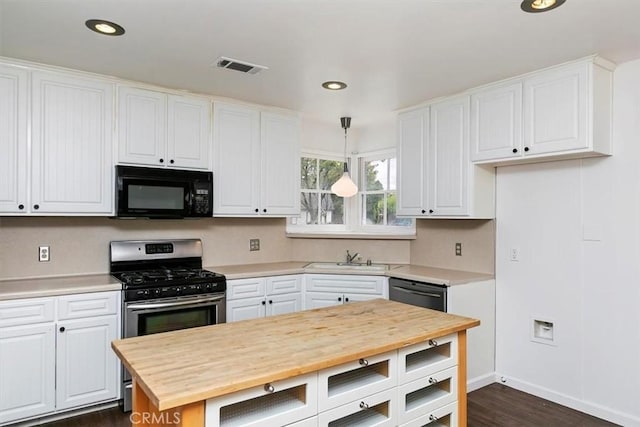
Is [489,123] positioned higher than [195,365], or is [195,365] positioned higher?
[489,123]

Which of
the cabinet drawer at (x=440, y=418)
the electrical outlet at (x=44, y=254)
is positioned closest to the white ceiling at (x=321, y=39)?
the electrical outlet at (x=44, y=254)

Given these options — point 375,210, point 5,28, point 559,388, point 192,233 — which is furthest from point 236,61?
point 559,388

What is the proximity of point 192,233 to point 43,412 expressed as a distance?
172 centimetres

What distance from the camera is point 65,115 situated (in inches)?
115

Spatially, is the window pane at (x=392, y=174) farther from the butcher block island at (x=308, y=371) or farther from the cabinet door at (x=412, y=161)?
the butcher block island at (x=308, y=371)

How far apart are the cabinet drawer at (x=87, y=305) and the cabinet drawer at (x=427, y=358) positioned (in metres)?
2.06

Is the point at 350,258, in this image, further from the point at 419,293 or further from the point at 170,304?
the point at 170,304

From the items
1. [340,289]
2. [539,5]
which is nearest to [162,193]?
[340,289]

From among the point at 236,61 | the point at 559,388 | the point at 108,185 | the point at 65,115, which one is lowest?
the point at 559,388

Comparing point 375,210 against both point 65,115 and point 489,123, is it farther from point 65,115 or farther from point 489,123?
point 65,115

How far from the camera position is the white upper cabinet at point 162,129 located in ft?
10.4

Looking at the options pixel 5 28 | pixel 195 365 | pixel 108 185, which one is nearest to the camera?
pixel 195 365

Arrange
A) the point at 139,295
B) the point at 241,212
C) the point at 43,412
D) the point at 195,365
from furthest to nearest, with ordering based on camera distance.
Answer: the point at 241,212 < the point at 139,295 < the point at 43,412 < the point at 195,365

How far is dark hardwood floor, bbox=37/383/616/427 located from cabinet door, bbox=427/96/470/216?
1.49m
